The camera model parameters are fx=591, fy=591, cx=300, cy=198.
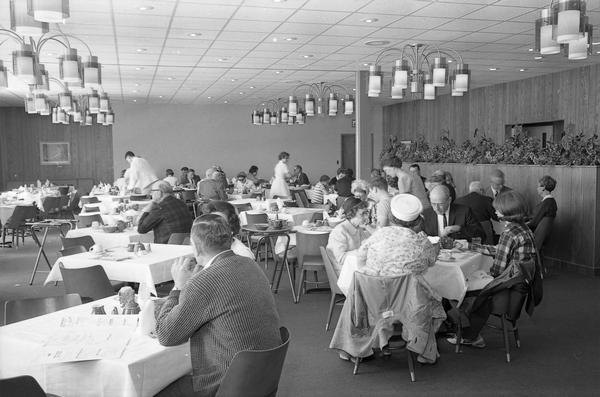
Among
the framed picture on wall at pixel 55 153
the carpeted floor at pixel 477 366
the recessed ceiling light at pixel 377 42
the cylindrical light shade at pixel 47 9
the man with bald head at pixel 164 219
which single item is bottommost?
the carpeted floor at pixel 477 366

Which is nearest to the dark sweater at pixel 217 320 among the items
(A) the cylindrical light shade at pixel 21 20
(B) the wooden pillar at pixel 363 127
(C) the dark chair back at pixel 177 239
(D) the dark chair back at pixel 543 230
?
(A) the cylindrical light shade at pixel 21 20

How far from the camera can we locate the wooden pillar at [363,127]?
12.0 m

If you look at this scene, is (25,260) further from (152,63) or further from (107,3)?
(107,3)

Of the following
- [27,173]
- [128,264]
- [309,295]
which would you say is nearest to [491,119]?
[309,295]

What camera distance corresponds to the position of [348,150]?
22.9 meters

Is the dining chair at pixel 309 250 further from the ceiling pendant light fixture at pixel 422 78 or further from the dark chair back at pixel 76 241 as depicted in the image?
the dark chair back at pixel 76 241

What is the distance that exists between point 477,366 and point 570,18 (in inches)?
110

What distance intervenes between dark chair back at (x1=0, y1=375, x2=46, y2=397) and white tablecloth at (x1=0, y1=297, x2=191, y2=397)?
1.16 ft

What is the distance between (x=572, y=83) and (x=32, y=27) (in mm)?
11710

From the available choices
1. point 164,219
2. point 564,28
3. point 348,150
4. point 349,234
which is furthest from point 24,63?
point 348,150

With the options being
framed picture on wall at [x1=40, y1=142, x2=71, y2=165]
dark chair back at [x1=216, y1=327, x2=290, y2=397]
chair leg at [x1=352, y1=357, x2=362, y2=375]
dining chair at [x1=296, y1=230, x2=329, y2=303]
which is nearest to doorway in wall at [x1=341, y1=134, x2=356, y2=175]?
framed picture on wall at [x1=40, y1=142, x2=71, y2=165]

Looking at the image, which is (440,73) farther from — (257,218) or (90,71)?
(90,71)

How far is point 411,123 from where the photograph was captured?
19578mm

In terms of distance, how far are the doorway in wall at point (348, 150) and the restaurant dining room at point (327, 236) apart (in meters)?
7.63
